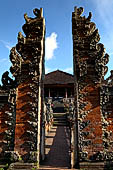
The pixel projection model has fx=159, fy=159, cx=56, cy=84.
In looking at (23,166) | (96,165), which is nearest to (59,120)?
(23,166)

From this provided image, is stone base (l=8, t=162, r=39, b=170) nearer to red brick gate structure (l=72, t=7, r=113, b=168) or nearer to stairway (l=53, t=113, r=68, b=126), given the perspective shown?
red brick gate structure (l=72, t=7, r=113, b=168)

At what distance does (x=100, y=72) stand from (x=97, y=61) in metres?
0.52

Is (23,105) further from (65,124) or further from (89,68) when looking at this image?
(65,124)

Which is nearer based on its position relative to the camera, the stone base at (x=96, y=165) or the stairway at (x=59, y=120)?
the stone base at (x=96, y=165)

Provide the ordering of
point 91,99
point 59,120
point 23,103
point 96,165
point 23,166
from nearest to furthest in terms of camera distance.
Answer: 1. point 96,165
2. point 23,166
3. point 91,99
4. point 23,103
5. point 59,120

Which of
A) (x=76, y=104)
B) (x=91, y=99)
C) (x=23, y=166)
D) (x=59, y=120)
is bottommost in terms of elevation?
(x=23, y=166)

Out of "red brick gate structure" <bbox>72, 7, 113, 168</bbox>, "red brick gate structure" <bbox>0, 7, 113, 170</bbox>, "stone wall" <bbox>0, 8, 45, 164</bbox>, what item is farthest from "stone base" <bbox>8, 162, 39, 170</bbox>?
"red brick gate structure" <bbox>72, 7, 113, 168</bbox>

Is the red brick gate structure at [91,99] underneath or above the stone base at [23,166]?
above

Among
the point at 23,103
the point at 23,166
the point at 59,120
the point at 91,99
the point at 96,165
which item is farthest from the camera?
the point at 59,120

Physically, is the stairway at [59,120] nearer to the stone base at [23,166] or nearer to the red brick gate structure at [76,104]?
the red brick gate structure at [76,104]

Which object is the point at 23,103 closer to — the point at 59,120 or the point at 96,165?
the point at 96,165

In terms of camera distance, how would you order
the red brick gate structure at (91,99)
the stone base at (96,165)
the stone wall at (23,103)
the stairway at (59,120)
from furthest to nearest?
the stairway at (59,120), the stone wall at (23,103), the red brick gate structure at (91,99), the stone base at (96,165)

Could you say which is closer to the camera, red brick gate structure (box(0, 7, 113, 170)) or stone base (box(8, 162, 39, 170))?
stone base (box(8, 162, 39, 170))

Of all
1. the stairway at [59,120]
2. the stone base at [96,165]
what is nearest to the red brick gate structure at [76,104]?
the stone base at [96,165]
